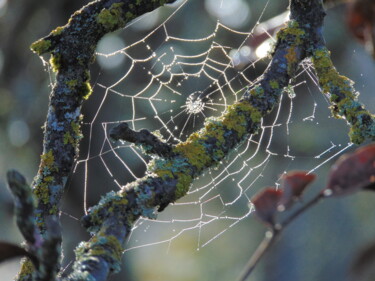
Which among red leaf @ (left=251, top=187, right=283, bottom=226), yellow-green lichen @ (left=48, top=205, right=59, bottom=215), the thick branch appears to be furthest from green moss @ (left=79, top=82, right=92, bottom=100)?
red leaf @ (left=251, top=187, right=283, bottom=226)

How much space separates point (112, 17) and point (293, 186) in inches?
25.0

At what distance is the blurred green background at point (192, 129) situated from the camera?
6.07 metres

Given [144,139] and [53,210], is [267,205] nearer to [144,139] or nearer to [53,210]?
[144,139]

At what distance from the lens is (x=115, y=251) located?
2.74 ft

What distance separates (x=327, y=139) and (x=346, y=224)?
4049 millimetres

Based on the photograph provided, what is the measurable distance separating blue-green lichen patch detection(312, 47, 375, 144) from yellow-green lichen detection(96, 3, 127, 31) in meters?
0.41

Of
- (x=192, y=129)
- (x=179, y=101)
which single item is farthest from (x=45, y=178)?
(x=179, y=101)

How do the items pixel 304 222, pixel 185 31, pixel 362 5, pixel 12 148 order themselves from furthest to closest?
pixel 304 222 → pixel 185 31 → pixel 12 148 → pixel 362 5

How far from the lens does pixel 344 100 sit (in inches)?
46.7

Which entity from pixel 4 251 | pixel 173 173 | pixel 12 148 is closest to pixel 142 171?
pixel 12 148

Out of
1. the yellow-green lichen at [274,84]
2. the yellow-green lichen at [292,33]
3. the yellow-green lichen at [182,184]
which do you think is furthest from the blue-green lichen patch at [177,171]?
the yellow-green lichen at [292,33]

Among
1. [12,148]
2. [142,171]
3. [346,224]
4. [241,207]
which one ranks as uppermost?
[12,148]

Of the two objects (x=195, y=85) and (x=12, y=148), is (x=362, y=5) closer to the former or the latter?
(x=195, y=85)

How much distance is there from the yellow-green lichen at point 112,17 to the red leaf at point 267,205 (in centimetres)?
60
